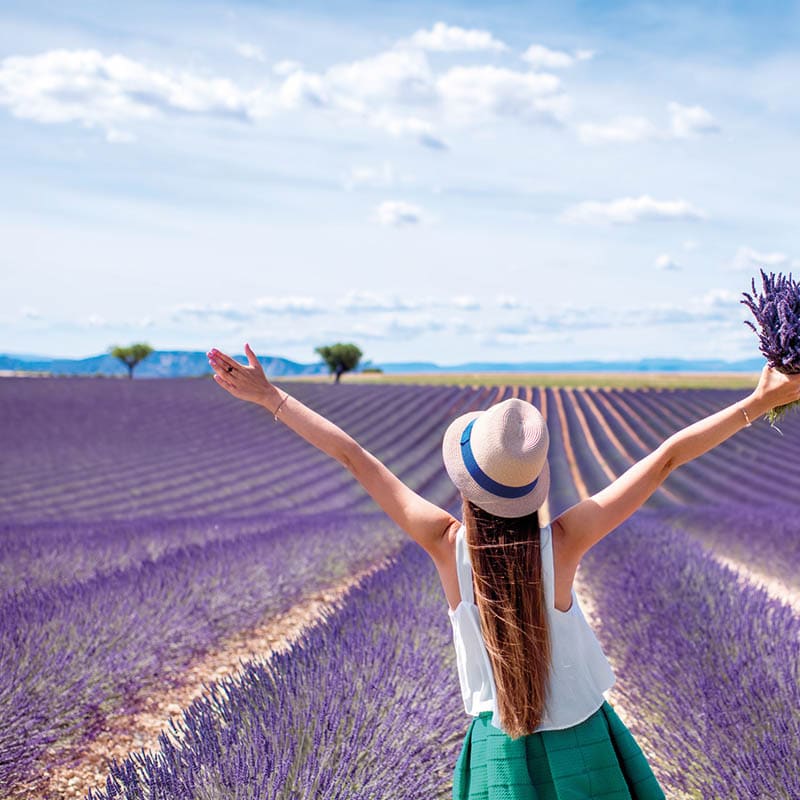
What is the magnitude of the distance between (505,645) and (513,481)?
A: 1.13 ft

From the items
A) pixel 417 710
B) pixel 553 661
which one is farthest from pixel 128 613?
pixel 553 661

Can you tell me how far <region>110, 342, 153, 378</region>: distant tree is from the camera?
68.4 meters

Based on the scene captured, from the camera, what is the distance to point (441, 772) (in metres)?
2.62

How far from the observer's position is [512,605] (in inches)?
65.8

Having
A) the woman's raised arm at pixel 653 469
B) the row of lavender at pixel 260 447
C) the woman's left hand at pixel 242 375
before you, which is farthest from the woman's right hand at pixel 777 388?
the row of lavender at pixel 260 447

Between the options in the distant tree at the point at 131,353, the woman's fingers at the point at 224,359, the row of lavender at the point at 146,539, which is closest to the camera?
the woman's fingers at the point at 224,359

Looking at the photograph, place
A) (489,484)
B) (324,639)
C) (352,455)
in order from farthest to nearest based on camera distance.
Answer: (324,639)
(352,455)
(489,484)

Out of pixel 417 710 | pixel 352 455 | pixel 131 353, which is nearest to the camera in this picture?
pixel 352 455

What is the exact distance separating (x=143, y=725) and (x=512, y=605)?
2.48 metres

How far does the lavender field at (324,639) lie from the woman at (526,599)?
634 mm

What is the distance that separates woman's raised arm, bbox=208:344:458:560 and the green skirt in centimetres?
40

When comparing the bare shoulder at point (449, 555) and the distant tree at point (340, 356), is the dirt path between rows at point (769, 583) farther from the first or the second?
the distant tree at point (340, 356)

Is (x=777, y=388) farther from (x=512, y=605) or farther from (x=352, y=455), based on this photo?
(x=352, y=455)

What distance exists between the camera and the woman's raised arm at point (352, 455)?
69.8 inches
